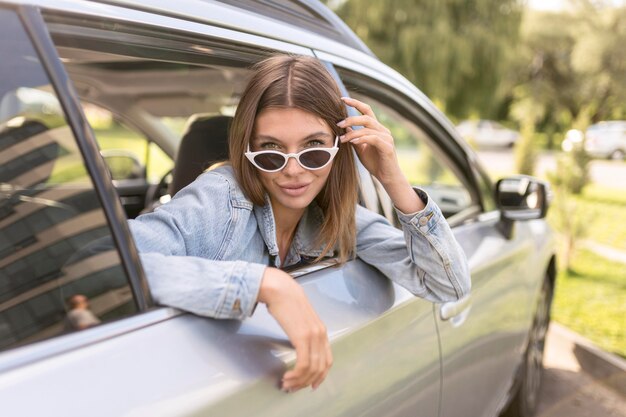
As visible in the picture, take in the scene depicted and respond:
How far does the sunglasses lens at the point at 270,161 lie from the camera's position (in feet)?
5.35

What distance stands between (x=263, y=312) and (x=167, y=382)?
0.35m

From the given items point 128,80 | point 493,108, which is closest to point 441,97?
point 493,108

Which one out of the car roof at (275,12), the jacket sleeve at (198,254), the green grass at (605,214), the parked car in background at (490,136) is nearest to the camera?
the jacket sleeve at (198,254)

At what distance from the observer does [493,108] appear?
867 inches

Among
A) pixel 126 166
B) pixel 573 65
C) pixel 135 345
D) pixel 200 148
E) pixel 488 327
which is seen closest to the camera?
pixel 135 345

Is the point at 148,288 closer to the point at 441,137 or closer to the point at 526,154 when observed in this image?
the point at 441,137

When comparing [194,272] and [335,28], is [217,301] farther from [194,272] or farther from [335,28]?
[335,28]

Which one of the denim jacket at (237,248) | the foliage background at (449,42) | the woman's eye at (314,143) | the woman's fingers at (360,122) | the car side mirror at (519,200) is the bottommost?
the car side mirror at (519,200)

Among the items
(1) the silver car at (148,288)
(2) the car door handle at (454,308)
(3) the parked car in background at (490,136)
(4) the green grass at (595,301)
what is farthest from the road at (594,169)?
(1) the silver car at (148,288)

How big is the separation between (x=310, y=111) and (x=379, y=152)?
0.22 m

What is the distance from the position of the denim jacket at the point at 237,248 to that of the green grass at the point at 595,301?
135 inches

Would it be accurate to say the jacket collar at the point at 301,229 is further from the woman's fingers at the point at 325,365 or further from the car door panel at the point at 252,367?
the woman's fingers at the point at 325,365

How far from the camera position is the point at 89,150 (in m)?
1.17

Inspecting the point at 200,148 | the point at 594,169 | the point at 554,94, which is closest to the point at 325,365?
the point at 200,148
